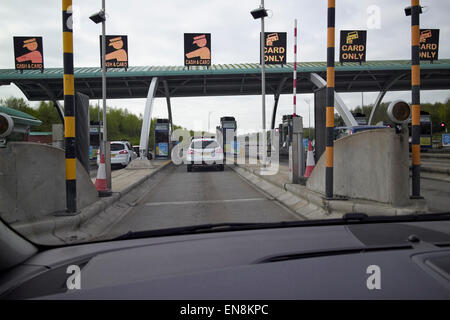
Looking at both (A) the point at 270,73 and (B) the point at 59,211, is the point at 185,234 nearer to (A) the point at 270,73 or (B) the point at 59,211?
(B) the point at 59,211

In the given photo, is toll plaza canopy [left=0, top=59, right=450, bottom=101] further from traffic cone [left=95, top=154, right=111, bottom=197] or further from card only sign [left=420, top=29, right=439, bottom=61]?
traffic cone [left=95, top=154, right=111, bottom=197]

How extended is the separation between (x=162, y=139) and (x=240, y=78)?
9.44m

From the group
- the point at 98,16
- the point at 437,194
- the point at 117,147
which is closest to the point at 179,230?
the point at 437,194

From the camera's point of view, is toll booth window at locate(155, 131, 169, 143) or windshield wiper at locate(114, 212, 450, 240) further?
toll booth window at locate(155, 131, 169, 143)

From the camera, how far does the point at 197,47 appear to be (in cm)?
2467

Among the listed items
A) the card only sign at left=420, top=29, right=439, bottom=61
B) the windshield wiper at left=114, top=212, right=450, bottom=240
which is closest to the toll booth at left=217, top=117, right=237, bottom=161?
the card only sign at left=420, top=29, right=439, bottom=61

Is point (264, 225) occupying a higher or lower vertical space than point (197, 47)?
lower

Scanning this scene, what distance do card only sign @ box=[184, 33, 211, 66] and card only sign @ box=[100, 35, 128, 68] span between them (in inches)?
191

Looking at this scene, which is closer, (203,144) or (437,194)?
(437,194)

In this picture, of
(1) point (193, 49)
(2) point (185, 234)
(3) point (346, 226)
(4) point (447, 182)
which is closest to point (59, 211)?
(2) point (185, 234)

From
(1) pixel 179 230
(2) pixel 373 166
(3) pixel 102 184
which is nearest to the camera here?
(1) pixel 179 230

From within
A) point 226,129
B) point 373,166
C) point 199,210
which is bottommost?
point 199,210

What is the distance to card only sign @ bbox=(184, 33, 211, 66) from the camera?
24562mm

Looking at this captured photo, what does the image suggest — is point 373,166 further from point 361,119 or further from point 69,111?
point 361,119
